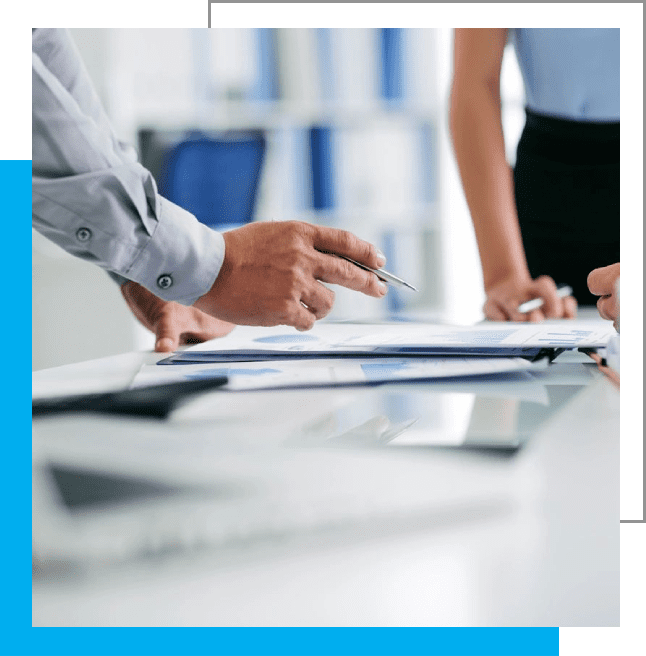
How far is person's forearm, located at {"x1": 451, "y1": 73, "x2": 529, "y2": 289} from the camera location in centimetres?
120

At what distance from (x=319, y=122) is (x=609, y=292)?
162 cm

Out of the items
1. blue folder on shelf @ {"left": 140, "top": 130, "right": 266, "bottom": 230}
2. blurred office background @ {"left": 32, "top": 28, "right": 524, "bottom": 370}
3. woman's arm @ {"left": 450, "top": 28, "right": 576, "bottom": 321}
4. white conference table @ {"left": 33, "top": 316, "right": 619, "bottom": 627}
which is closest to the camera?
white conference table @ {"left": 33, "top": 316, "right": 619, "bottom": 627}

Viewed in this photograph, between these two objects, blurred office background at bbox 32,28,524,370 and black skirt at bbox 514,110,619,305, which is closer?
black skirt at bbox 514,110,619,305

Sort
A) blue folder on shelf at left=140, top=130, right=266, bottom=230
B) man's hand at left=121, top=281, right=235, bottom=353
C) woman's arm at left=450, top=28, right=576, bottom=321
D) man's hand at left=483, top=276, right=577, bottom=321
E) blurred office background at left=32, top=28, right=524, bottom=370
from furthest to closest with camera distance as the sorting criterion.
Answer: blurred office background at left=32, top=28, right=524, bottom=370 → blue folder on shelf at left=140, top=130, right=266, bottom=230 → woman's arm at left=450, top=28, right=576, bottom=321 → man's hand at left=483, top=276, right=577, bottom=321 → man's hand at left=121, top=281, right=235, bottom=353

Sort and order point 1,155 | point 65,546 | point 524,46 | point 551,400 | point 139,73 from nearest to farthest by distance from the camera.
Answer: point 65,546 → point 551,400 → point 1,155 → point 524,46 → point 139,73

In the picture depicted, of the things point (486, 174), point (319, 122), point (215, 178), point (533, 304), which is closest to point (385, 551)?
point (533, 304)

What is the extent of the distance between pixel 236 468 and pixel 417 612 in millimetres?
132

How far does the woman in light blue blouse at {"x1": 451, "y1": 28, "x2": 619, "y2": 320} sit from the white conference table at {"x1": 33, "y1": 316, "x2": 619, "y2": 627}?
67cm

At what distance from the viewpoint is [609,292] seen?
770 millimetres

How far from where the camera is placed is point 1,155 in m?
0.72

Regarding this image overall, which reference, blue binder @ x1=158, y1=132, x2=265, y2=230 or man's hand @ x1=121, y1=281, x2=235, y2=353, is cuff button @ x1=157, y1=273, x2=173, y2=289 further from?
blue binder @ x1=158, y1=132, x2=265, y2=230

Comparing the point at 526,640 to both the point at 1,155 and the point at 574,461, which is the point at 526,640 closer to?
the point at 574,461

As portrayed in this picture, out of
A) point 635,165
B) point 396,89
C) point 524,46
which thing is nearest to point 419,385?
point 635,165

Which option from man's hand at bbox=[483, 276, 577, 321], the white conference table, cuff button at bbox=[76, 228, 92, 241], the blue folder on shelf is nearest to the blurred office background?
the blue folder on shelf
